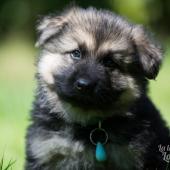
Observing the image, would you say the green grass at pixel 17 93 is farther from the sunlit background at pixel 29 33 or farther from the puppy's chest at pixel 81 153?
the puppy's chest at pixel 81 153

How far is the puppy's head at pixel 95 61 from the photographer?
5.06 metres

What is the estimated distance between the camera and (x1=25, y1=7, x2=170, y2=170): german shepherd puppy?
16.8ft

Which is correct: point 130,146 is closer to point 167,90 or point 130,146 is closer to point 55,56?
point 55,56

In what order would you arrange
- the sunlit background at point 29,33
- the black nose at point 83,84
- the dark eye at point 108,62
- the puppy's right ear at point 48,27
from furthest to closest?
the sunlit background at point 29,33 → the puppy's right ear at point 48,27 → the dark eye at point 108,62 → the black nose at point 83,84

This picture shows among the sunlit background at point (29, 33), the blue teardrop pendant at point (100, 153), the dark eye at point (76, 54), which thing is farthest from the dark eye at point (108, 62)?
the sunlit background at point (29, 33)

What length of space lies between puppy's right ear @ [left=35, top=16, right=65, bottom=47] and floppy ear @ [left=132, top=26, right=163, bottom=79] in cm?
58

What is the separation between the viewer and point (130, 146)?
5160mm

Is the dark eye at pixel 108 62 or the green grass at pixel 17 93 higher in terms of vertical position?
the dark eye at pixel 108 62

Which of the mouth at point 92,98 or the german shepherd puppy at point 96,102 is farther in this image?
the german shepherd puppy at point 96,102

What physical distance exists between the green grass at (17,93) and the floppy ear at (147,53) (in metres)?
1.26

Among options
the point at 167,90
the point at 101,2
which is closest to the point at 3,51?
the point at 101,2

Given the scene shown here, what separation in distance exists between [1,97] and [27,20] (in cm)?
459

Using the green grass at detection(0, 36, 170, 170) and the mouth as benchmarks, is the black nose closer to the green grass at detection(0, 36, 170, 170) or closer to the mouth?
the mouth

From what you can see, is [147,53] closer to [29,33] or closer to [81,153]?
[81,153]
